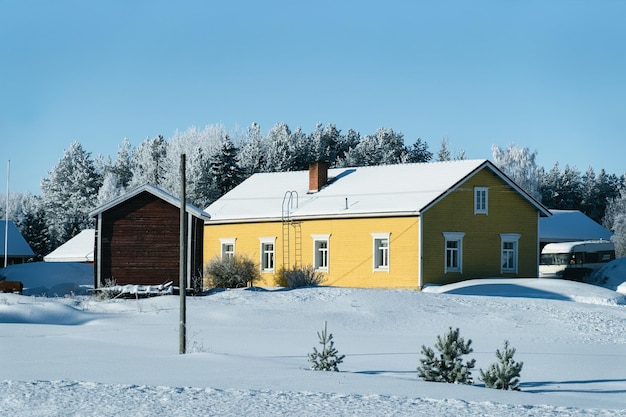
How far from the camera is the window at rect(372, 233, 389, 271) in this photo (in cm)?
4084

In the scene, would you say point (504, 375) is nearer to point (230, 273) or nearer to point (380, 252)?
point (230, 273)

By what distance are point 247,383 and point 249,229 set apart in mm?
31846

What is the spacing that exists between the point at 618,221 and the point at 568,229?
50.6ft

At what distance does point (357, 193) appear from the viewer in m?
44.3

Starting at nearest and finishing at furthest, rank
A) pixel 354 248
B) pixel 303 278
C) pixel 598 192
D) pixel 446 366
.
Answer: pixel 446 366 < pixel 303 278 < pixel 354 248 < pixel 598 192

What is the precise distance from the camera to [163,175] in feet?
286

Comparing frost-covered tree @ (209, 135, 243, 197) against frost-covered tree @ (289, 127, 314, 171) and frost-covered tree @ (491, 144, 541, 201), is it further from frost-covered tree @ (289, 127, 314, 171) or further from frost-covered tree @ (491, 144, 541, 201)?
frost-covered tree @ (491, 144, 541, 201)

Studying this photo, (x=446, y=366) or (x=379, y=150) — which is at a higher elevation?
(x=379, y=150)

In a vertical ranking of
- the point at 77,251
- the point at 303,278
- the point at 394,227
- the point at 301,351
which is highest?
the point at 394,227

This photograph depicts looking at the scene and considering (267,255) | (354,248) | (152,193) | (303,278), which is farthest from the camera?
(267,255)

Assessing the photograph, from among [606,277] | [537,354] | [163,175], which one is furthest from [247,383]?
[163,175]

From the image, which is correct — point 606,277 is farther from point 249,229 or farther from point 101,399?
point 101,399

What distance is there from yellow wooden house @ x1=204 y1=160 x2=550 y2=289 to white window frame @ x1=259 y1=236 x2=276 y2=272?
46 millimetres

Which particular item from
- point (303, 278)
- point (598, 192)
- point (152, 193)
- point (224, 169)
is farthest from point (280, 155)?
point (152, 193)
